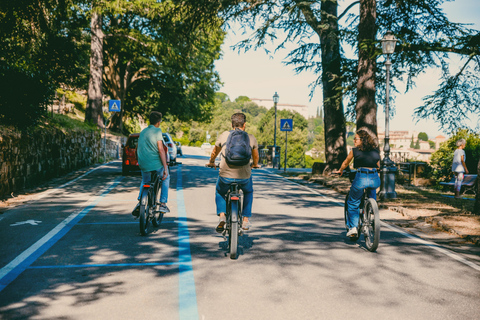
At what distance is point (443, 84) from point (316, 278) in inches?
512

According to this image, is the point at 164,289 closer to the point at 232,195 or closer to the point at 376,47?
the point at 232,195

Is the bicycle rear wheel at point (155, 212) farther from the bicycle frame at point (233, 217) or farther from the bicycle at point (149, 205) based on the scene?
the bicycle frame at point (233, 217)

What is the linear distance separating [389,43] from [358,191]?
7.37 meters

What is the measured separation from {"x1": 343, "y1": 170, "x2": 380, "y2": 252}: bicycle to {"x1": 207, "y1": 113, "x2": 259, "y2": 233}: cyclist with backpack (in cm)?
175

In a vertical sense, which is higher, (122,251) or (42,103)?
(42,103)

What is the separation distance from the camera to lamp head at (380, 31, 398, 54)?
41.8 feet

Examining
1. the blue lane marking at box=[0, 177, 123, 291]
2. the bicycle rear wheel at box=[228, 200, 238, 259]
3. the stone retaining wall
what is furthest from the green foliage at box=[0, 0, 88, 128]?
the bicycle rear wheel at box=[228, 200, 238, 259]

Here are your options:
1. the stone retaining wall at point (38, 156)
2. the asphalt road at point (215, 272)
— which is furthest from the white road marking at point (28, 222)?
the stone retaining wall at point (38, 156)

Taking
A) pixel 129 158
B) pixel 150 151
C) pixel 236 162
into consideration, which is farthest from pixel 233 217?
pixel 129 158

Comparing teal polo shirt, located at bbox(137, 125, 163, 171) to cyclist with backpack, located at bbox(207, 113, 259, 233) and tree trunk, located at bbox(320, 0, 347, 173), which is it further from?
tree trunk, located at bbox(320, 0, 347, 173)

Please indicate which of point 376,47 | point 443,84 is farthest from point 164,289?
point 443,84

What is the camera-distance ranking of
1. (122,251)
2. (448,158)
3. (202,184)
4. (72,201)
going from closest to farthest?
(122,251) < (72,201) < (202,184) < (448,158)

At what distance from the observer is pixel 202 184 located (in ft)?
51.5

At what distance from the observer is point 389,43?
12805 millimetres
